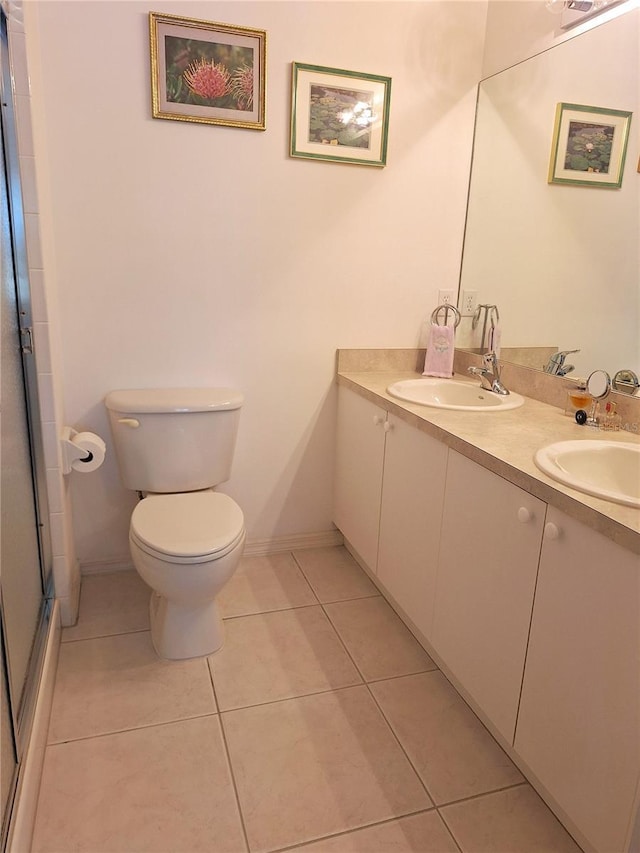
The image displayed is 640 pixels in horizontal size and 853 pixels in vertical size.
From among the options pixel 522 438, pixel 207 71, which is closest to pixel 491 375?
pixel 522 438

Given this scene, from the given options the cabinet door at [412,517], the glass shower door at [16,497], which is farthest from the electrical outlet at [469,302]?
the glass shower door at [16,497]

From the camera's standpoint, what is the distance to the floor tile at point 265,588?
2191 millimetres

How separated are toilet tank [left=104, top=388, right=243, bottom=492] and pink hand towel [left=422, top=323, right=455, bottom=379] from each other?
2.71ft

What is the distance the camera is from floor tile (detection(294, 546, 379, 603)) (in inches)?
90.8

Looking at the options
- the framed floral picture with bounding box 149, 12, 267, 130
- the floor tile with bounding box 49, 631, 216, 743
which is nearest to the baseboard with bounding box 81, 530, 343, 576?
the floor tile with bounding box 49, 631, 216, 743

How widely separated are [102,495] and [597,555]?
1.80 metres

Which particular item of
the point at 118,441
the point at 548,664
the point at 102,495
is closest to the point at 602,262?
the point at 548,664

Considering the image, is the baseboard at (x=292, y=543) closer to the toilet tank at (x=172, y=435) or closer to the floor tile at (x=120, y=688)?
the toilet tank at (x=172, y=435)

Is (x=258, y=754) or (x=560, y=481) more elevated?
(x=560, y=481)

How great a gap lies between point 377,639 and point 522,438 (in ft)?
2.87

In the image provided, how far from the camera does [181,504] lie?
1.97 meters

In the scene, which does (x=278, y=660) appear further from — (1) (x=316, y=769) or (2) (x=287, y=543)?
(2) (x=287, y=543)

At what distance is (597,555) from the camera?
45.9 inches

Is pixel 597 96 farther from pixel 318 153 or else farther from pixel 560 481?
pixel 560 481
